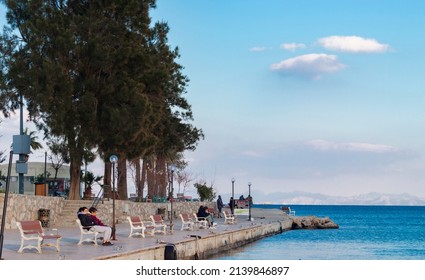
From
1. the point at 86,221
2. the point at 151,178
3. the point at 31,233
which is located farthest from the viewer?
the point at 151,178

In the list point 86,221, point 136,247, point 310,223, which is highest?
point 310,223

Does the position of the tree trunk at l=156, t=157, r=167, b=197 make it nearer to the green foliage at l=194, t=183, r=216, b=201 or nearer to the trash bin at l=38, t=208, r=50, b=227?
the green foliage at l=194, t=183, r=216, b=201

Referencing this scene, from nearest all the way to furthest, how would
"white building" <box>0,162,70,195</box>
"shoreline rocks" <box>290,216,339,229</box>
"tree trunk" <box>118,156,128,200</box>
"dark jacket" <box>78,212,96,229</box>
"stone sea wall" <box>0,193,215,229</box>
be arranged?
"dark jacket" <box>78,212,96,229</box> → "stone sea wall" <box>0,193,215,229</box> → "tree trunk" <box>118,156,128,200</box> → "white building" <box>0,162,70,195</box> → "shoreline rocks" <box>290,216,339,229</box>

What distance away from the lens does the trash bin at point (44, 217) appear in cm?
3428

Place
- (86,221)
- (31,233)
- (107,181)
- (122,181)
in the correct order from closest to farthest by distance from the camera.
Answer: (31,233) < (86,221) < (107,181) < (122,181)

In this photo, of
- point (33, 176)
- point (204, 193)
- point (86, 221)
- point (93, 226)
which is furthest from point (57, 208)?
point (204, 193)

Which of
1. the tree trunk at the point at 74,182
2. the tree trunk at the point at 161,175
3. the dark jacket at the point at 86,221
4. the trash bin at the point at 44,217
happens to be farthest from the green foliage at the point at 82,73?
the tree trunk at the point at 161,175

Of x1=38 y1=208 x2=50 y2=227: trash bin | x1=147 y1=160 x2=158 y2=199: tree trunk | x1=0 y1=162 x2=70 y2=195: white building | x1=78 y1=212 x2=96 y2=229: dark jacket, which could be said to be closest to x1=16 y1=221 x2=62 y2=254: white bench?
x1=78 y1=212 x2=96 y2=229: dark jacket

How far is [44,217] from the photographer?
113 feet

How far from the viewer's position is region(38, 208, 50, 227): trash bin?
3428cm

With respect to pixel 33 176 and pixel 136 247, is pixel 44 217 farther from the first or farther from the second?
pixel 33 176
